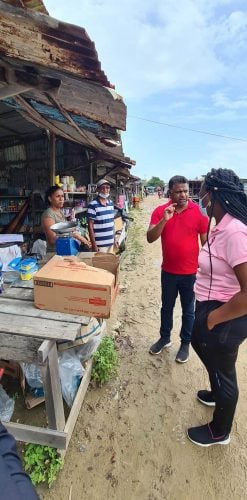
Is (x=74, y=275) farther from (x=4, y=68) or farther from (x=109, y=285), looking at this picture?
(x=4, y=68)

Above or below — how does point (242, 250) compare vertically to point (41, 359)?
above

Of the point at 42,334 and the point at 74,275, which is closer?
the point at 42,334

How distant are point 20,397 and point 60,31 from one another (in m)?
2.80

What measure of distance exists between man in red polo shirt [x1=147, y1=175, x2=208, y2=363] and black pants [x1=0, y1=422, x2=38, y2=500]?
211 cm

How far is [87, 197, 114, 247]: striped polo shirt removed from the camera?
4676 mm

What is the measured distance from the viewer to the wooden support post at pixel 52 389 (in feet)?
5.70

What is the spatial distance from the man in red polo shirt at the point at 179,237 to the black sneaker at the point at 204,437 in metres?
1.12

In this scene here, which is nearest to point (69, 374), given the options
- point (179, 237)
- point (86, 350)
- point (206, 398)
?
point (86, 350)

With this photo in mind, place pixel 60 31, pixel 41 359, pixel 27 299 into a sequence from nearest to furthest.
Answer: pixel 60 31
pixel 41 359
pixel 27 299

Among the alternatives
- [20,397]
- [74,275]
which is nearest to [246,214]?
[74,275]

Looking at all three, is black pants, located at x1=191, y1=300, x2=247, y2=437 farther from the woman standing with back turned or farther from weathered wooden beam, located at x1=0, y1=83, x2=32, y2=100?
weathered wooden beam, located at x1=0, y1=83, x2=32, y2=100

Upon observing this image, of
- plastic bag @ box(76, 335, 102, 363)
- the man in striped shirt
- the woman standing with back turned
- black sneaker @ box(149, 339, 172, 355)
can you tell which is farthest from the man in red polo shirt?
the man in striped shirt

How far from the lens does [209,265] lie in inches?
71.1

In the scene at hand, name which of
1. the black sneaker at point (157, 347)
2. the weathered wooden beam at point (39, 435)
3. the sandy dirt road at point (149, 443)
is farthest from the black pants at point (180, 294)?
the weathered wooden beam at point (39, 435)
